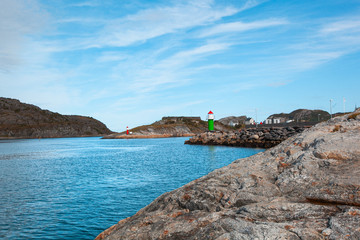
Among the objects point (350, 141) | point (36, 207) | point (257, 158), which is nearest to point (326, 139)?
point (350, 141)

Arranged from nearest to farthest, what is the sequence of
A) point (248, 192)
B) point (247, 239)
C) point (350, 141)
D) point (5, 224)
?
point (247, 239) → point (248, 192) → point (350, 141) → point (5, 224)

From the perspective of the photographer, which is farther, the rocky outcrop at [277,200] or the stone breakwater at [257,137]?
the stone breakwater at [257,137]

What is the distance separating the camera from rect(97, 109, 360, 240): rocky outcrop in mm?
4066

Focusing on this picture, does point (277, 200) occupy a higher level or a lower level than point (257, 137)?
higher

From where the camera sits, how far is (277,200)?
495 centimetres

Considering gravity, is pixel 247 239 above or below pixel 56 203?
above

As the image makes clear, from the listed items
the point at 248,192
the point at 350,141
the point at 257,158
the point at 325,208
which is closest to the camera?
the point at 325,208

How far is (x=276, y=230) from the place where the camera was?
4012 millimetres

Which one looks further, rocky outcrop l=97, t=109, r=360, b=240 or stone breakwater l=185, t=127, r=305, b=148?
stone breakwater l=185, t=127, r=305, b=148

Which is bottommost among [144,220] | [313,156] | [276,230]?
[144,220]

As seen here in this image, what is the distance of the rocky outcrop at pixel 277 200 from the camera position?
4.07m

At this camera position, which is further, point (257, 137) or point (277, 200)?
point (257, 137)

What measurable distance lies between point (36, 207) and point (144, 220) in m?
14.2

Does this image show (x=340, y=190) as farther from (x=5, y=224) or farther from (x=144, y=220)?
(x=5, y=224)
